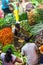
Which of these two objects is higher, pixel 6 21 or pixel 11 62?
pixel 6 21

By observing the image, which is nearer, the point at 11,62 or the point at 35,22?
the point at 11,62

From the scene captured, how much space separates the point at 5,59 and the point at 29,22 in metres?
0.43

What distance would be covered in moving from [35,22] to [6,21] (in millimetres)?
261

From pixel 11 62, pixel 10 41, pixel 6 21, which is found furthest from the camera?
pixel 6 21

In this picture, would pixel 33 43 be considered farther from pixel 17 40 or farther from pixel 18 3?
pixel 18 3

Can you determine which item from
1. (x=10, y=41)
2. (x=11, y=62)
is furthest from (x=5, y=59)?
(x=10, y=41)

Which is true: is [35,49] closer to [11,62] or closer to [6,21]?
[11,62]

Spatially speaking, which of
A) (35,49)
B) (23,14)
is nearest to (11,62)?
(35,49)

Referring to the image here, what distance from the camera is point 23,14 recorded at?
7.72ft

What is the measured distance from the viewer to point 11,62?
196 cm

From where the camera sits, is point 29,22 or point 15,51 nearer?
point 15,51

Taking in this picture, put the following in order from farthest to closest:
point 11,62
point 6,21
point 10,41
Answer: point 6,21 → point 10,41 → point 11,62

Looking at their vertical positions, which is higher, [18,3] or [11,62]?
[18,3]

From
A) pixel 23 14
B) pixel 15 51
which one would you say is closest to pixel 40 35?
pixel 15 51
